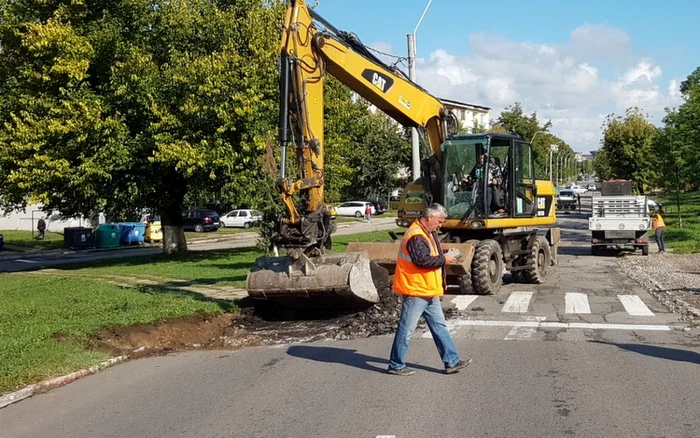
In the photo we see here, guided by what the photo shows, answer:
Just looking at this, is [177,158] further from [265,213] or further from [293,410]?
[293,410]

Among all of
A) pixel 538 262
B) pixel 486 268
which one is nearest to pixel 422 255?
pixel 486 268

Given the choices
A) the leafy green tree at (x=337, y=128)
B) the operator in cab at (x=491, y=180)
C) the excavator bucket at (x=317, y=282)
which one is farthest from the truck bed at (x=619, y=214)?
the excavator bucket at (x=317, y=282)

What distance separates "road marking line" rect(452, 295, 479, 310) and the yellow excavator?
0.23 metres

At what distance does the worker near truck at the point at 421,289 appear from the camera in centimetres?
797

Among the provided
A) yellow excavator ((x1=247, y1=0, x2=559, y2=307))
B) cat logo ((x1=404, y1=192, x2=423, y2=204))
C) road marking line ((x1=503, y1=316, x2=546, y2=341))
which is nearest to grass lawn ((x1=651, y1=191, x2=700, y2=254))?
yellow excavator ((x1=247, y1=0, x2=559, y2=307))

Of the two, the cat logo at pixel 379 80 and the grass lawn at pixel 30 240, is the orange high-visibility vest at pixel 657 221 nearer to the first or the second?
the cat logo at pixel 379 80

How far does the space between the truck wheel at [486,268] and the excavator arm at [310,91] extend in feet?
11.5

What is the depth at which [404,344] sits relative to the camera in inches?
315

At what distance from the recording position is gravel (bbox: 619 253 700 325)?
538 inches

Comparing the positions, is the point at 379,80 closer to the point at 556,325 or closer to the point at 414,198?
the point at 414,198

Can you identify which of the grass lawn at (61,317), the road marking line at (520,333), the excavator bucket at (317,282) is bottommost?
the road marking line at (520,333)

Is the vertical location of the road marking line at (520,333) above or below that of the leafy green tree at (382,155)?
below

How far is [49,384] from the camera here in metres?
8.09

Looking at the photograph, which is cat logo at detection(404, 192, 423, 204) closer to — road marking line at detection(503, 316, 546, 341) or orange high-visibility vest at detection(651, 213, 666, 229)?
road marking line at detection(503, 316, 546, 341)
